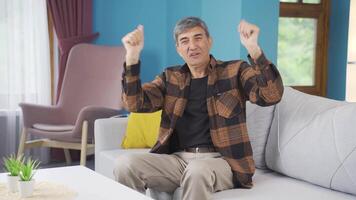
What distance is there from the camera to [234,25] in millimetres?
3607

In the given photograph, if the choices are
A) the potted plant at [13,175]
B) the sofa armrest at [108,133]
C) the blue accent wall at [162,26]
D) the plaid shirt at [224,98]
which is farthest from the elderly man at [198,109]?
the blue accent wall at [162,26]

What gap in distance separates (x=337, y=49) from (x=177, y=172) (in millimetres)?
3164

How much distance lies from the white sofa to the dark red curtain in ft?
7.70

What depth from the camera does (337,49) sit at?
4.89m

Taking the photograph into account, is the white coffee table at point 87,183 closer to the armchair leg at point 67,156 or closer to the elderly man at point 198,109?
the elderly man at point 198,109

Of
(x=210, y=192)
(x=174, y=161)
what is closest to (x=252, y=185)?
(x=210, y=192)

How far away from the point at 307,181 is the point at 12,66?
9.68 feet

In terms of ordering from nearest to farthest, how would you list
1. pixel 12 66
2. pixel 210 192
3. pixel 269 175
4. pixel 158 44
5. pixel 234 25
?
pixel 210 192
pixel 269 175
pixel 234 25
pixel 12 66
pixel 158 44

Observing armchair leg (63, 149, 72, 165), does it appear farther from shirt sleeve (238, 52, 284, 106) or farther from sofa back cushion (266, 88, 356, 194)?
shirt sleeve (238, 52, 284, 106)

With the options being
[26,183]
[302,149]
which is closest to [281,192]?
[302,149]

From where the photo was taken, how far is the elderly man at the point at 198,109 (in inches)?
83.4

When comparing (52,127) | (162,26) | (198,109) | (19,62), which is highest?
(162,26)

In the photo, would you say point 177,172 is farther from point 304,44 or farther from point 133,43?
point 304,44

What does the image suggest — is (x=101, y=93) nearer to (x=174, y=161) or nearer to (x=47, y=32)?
(x=47, y=32)
